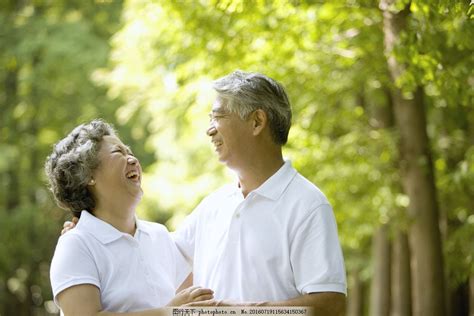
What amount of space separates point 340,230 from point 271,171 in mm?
6846

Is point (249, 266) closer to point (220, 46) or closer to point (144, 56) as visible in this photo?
point (220, 46)

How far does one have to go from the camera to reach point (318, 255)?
10.3 ft

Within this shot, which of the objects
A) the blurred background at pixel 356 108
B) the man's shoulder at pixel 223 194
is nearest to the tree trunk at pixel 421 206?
the blurred background at pixel 356 108

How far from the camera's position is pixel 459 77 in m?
5.22

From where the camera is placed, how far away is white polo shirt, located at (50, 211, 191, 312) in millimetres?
3225

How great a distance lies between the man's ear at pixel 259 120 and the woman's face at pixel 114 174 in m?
0.58

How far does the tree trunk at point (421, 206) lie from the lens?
7949mm

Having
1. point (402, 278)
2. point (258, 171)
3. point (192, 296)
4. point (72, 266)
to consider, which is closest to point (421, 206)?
point (402, 278)

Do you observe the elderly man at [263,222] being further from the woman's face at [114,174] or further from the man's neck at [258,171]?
the woman's face at [114,174]

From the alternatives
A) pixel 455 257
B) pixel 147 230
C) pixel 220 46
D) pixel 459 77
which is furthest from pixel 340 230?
pixel 147 230

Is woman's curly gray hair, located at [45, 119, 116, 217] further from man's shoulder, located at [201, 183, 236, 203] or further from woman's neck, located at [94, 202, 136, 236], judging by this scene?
man's shoulder, located at [201, 183, 236, 203]

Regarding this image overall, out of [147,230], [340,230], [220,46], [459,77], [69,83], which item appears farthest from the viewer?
[69,83]

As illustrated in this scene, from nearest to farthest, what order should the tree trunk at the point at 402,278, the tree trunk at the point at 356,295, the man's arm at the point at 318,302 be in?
the man's arm at the point at 318,302 < the tree trunk at the point at 402,278 < the tree trunk at the point at 356,295

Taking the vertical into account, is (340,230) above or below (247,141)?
below
